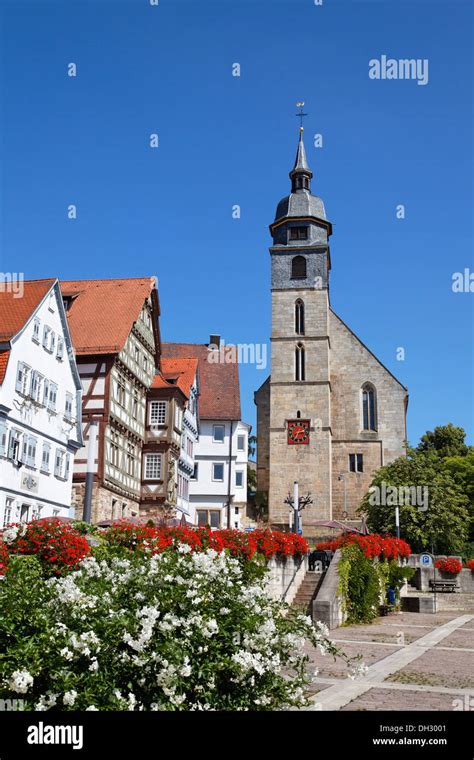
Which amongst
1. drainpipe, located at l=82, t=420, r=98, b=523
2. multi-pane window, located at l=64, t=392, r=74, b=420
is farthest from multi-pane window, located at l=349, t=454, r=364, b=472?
drainpipe, located at l=82, t=420, r=98, b=523

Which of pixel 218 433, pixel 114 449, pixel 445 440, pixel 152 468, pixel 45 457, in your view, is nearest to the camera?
pixel 45 457

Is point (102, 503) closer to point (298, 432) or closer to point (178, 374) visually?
point (178, 374)

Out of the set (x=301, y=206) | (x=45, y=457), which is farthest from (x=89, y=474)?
(x=301, y=206)

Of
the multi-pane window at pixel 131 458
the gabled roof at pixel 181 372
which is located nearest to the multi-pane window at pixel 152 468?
the multi-pane window at pixel 131 458

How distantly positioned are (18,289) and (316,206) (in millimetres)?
36617

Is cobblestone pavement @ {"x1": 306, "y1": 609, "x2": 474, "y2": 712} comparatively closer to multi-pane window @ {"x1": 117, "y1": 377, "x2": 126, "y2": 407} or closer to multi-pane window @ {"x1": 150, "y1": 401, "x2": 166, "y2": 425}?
multi-pane window @ {"x1": 117, "y1": 377, "x2": 126, "y2": 407}

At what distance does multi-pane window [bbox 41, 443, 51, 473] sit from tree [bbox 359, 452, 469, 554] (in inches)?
899

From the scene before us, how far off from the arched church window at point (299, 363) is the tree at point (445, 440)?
2148 centimetres

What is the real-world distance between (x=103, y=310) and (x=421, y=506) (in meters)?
21.7

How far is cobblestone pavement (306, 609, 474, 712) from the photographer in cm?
906

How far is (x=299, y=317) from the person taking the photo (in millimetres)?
60031

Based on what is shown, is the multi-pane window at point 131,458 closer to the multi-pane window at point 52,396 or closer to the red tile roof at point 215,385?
the multi-pane window at point 52,396
